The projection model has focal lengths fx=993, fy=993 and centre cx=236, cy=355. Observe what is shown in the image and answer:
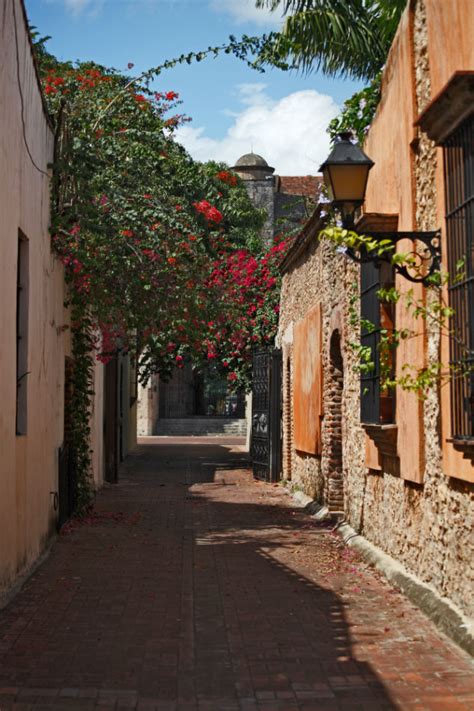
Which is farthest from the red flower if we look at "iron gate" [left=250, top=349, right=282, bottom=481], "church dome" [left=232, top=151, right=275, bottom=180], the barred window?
"church dome" [left=232, top=151, right=275, bottom=180]

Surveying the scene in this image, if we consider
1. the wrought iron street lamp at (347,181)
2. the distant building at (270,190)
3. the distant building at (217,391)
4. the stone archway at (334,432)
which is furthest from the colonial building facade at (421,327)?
the distant building at (270,190)

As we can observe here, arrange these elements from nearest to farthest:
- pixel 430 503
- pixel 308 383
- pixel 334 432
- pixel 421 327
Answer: pixel 430 503 < pixel 421 327 < pixel 334 432 < pixel 308 383

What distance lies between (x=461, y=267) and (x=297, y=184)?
133 feet

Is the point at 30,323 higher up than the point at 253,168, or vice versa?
the point at 253,168

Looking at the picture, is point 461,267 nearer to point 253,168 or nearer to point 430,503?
point 430,503

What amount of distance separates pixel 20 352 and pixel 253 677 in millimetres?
4277

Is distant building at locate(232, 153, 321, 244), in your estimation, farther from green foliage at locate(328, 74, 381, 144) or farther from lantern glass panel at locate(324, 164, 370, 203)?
lantern glass panel at locate(324, 164, 370, 203)

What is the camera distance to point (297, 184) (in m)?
46.0

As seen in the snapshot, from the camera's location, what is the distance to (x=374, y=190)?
9.59 meters

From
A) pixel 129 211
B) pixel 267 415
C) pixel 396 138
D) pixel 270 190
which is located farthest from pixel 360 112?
pixel 270 190

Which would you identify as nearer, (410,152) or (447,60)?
(447,60)

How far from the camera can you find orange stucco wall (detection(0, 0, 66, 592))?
7.42 metres

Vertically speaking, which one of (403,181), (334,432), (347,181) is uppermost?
(403,181)

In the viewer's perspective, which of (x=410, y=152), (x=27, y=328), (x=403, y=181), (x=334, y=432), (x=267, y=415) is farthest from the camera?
(x=267, y=415)
